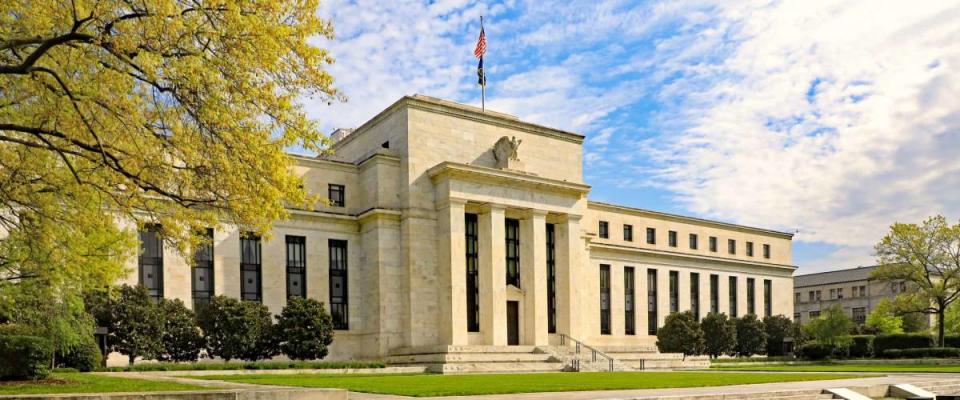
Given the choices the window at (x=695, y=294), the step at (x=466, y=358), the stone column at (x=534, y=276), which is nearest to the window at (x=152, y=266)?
the step at (x=466, y=358)

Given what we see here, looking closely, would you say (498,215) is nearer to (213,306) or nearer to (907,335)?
(213,306)

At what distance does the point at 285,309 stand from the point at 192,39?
1230 inches

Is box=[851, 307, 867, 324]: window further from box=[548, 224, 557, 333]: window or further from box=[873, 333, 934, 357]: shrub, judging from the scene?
box=[548, 224, 557, 333]: window

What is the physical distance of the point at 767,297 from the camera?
80.8 m

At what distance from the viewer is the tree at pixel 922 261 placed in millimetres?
60156

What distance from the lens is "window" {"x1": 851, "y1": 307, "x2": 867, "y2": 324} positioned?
379ft

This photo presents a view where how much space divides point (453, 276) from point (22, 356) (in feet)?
94.7

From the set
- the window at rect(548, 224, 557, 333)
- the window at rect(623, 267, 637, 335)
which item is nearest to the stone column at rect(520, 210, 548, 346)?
the window at rect(548, 224, 557, 333)

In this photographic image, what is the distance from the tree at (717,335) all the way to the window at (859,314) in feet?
204

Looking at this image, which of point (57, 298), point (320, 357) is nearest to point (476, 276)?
point (320, 357)

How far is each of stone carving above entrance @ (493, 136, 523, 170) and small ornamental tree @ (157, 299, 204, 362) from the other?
75.0 feet

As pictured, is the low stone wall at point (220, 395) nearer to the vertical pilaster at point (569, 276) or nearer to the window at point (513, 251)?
the window at point (513, 251)


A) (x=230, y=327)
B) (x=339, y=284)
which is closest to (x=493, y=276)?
(x=339, y=284)

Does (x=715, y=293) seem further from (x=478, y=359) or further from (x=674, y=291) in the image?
(x=478, y=359)
